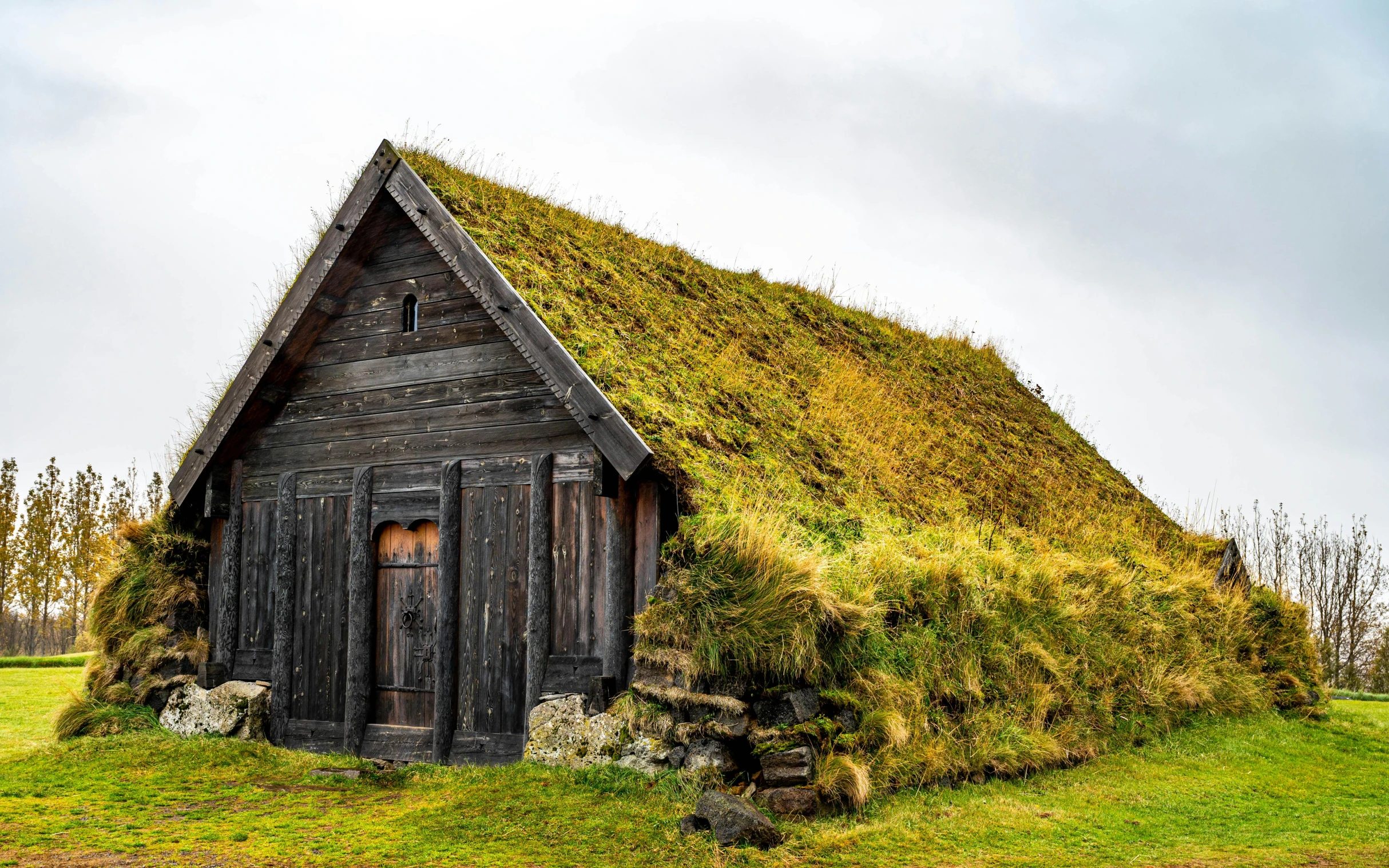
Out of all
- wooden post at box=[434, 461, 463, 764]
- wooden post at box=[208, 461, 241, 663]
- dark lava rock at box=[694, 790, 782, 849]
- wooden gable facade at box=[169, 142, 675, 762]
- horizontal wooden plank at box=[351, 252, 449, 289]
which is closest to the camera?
dark lava rock at box=[694, 790, 782, 849]

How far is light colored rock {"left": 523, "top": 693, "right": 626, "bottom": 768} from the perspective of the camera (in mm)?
9039

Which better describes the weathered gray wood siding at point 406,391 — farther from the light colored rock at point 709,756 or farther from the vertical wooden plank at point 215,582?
the light colored rock at point 709,756

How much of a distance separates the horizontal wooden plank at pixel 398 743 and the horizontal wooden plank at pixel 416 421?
3.20 metres

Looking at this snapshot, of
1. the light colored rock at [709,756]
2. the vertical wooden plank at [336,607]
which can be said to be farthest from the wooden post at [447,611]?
the light colored rock at [709,756]

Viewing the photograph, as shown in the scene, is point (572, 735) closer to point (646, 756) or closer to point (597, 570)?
point (646, 756)

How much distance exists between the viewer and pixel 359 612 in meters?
11.6

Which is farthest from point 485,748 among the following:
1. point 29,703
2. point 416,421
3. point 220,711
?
point 29,703

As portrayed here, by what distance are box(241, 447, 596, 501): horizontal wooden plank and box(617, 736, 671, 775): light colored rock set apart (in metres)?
2.52

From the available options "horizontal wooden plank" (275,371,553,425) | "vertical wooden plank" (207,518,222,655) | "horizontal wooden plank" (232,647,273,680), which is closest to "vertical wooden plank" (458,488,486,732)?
"horizontal wooden plank" (275,371,553,425)

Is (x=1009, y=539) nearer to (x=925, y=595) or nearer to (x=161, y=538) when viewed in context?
(x=925, y=595)

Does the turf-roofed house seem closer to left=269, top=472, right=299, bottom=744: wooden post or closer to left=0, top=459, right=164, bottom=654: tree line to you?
left=269, top=472, right=299, bottom=744: wooden post

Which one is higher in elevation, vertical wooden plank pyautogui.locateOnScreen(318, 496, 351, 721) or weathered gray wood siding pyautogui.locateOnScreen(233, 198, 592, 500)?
weathered gray wood siding pyautogui.locateOnScreen(233, 198, 592, 500)

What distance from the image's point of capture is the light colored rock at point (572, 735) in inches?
356

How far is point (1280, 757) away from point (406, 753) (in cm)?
1024
